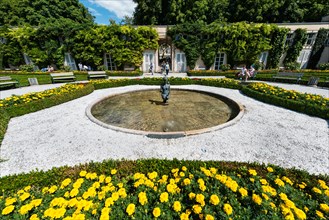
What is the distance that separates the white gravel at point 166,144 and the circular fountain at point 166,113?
0.43 meters

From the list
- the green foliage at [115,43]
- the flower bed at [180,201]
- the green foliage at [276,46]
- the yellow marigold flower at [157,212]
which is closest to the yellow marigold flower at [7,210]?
the flower bed at [180,201]

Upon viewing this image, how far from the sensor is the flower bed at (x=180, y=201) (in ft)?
6.83

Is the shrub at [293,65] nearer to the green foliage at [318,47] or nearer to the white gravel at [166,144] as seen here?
the green foliage at [318,47]

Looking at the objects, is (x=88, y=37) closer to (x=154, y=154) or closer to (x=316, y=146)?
(x=154, y=154)

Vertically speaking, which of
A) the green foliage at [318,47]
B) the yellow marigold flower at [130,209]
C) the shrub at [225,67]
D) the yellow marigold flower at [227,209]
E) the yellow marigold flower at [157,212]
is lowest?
the yellow marigold flower at [130,209]

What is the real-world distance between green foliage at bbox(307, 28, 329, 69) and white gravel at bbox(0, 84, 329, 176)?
22.1 m

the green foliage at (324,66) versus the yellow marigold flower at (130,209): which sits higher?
the green foliage at (324,66)

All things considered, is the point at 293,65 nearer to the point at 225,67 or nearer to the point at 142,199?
the point at 225,67

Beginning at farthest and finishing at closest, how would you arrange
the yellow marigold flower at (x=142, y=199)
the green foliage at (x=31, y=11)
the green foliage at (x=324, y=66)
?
the green foliage at (x=31, y=11) < the green foliage at (x=324, y=66) < the yellow marigold flower at (x=142, y=199)

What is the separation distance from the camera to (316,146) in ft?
16.4

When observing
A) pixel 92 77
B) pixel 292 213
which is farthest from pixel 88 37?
pixel 292 213

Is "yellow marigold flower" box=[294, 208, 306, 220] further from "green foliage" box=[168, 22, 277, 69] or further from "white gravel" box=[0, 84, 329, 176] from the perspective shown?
"green foliage" box=[168, 22, 277, 69]

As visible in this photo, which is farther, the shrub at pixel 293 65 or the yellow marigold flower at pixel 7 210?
the shrub at pixel 293 65

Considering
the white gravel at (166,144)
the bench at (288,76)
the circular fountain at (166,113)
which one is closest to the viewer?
the white gravel at (166,144)
